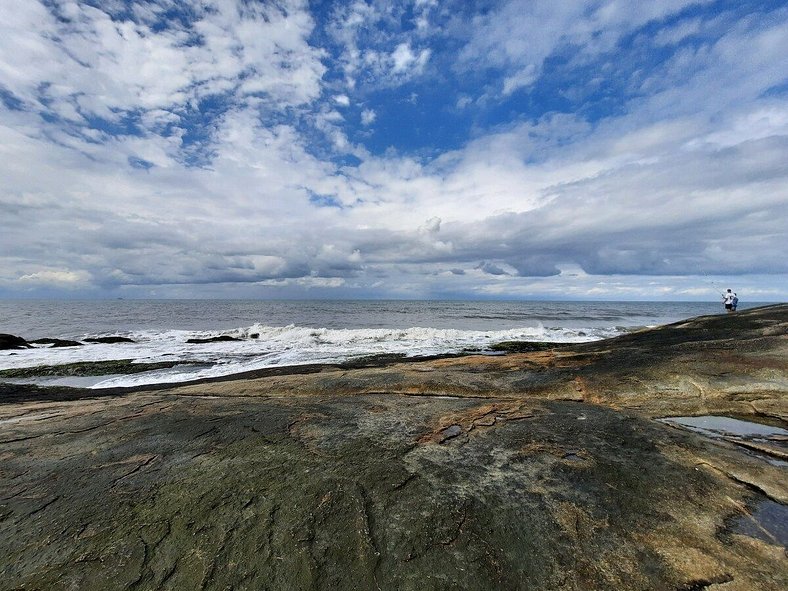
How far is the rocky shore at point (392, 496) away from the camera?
3166 millimetres

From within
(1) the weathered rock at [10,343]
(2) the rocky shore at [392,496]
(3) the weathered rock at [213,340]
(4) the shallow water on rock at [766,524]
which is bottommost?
(4) the shallow water on rock at [766,524]

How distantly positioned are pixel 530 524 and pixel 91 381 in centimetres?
2099

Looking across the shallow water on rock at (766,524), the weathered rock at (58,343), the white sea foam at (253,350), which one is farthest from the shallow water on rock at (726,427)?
the weathered rock at (58,343)

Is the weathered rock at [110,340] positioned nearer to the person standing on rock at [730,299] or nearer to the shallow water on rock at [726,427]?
the shallow water on rock at [726,427]

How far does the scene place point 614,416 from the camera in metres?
6.93

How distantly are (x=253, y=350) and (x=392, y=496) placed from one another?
24.4 m

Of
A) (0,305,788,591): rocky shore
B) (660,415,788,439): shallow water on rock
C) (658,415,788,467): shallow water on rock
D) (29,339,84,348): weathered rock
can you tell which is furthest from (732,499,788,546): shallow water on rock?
(29,339,84,348): weathered rock

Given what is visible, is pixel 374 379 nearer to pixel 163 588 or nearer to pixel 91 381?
pixel 163 588

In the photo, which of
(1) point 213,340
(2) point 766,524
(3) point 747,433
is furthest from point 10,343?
(3) point 747,433

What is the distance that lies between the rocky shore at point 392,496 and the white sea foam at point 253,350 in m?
11.5

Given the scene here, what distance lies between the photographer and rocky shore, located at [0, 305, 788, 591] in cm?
317

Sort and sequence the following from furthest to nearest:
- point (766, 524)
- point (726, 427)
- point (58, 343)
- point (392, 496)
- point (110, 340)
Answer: point (110, 340)
point (58, 343)
point (726, 427)
point (392, 496)
point (766, 524)

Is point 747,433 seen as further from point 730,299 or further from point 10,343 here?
point 10,343

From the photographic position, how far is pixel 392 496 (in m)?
4.14
